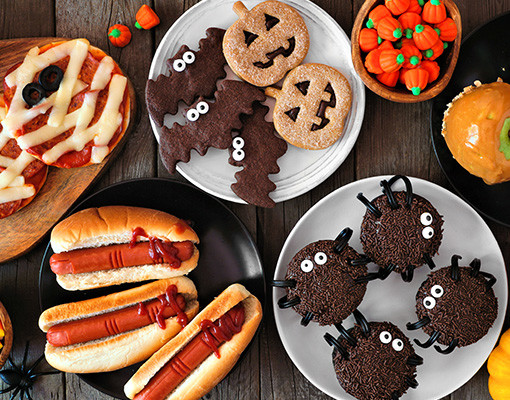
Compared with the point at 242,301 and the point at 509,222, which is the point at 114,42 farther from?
the point at 509,222

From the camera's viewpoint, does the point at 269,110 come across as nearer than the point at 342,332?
No

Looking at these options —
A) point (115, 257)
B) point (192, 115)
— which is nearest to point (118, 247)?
point (115, 257)

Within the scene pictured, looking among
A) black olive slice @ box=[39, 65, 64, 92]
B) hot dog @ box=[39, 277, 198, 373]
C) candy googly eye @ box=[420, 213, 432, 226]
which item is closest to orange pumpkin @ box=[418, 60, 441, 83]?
candy googly eye @ box=[420, 213, 432, 226]

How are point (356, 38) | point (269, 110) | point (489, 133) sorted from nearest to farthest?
point (489, 133) < point (356, 38) < point (269, 110)

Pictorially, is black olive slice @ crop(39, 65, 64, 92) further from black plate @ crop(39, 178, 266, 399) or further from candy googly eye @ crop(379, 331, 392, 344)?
candy googly eye @ crop(379, 331, 392, 344)

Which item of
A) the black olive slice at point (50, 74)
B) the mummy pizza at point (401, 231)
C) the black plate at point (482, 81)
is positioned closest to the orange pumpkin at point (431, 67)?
the black plate at point (482, 81)

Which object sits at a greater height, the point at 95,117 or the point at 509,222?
the point at 95,117

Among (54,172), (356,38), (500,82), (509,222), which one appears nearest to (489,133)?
(500,82)

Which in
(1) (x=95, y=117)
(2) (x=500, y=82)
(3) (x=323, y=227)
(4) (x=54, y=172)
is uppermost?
(2) (x=500, y=82)
